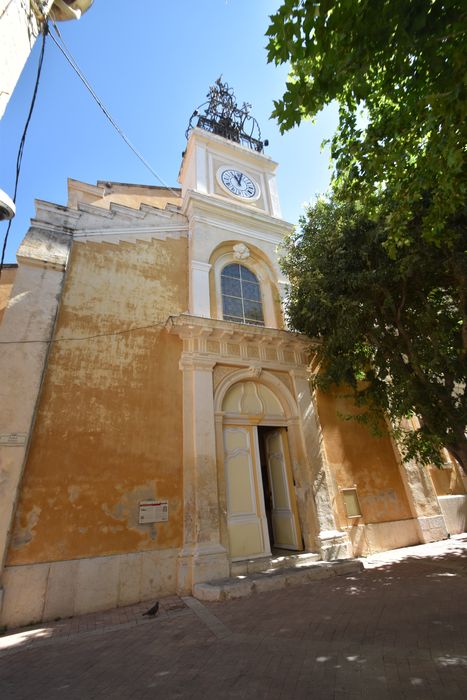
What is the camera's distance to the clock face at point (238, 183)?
463 inches

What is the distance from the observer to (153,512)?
6.30 meters

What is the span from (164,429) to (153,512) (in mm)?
1549

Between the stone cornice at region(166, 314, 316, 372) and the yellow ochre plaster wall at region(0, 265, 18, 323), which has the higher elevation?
the yellow ochre plaster wall at region(0, 265, 18, 323)

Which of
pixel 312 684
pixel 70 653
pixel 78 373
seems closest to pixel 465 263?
pixel 312 684

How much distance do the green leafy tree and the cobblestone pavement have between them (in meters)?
2.85

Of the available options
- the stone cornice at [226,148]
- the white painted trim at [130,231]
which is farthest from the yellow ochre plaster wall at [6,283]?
the stone cornice at [226,148]

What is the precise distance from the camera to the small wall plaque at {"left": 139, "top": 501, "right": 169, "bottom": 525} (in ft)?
20.4

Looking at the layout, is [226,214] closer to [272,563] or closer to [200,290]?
[200,290]

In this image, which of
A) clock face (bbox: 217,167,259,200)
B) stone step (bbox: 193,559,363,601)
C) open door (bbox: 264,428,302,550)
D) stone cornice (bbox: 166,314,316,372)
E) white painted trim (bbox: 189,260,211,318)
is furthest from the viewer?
clock face (bbox: 217,167,259,200)

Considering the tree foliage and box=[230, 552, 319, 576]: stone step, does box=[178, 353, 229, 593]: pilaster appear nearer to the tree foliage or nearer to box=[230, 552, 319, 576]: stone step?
box=[230, 552, 319, 576]: stone step

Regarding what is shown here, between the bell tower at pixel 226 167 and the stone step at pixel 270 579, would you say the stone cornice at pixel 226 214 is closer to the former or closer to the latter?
the bell tower at pixel 226 167

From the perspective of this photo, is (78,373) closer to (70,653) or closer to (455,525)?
(70,653)

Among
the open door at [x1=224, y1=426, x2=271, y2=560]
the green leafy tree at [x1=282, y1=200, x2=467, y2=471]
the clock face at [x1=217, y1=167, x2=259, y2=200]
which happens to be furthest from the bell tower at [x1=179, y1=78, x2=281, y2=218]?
the open door at [x1=224, y1=426, x2=271, y2=560]

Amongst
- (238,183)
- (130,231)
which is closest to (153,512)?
(130,231)
